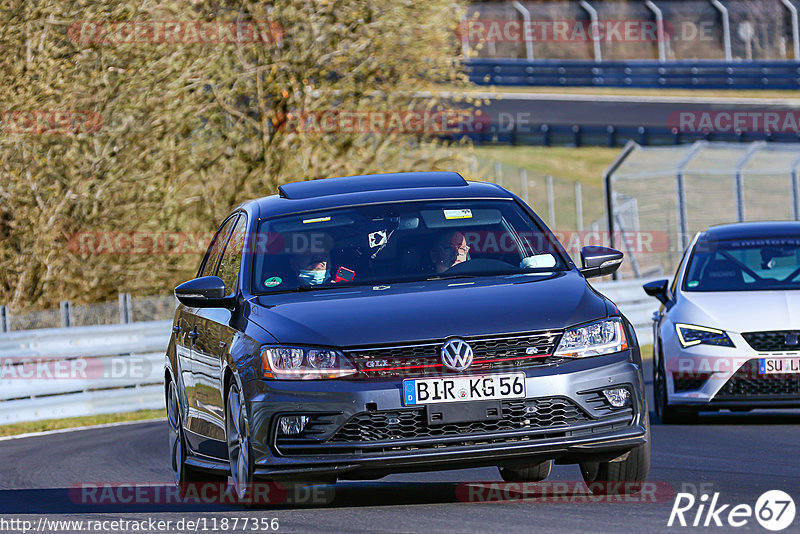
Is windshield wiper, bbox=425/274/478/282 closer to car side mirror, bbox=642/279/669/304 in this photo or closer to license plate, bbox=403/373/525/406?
license plate, bbox=403/373/525/406

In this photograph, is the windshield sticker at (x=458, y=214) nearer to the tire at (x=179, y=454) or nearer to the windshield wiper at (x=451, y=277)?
the windshield wiper at (x=451, y=277)

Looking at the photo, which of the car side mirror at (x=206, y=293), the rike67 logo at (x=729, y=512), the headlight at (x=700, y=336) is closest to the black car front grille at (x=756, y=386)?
the headlight at (x=700, y=336)

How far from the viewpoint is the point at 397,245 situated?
8.51 m

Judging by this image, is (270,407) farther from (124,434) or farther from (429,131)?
(429,131)

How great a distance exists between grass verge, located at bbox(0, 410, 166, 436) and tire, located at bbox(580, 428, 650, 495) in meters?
10.4

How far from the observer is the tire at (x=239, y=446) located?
24.9 feet

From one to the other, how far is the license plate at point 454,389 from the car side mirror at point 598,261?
1.53 meters

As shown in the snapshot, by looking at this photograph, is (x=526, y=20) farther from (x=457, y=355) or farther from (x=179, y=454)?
(x=457, y=355)

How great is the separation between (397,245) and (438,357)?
1.41 metres

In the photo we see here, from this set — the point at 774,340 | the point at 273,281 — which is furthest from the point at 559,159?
the point at 273,281
